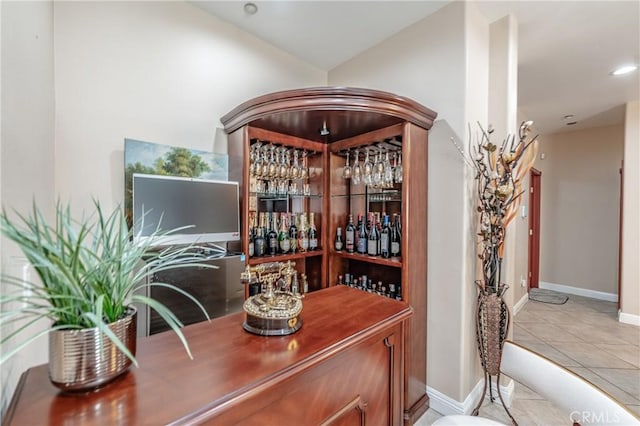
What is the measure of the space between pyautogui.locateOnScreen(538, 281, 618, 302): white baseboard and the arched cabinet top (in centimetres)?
530

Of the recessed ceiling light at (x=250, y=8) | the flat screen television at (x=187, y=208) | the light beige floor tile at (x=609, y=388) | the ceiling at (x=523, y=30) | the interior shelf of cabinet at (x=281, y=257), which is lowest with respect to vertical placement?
the light beige floor tile at (x=609, y=388)

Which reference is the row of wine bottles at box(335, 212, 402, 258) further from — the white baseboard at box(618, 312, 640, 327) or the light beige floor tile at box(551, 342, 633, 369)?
the white baseboard at box(618, 312, 640, 327)

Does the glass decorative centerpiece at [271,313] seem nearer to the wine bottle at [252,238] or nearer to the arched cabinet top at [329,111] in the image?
the wine bottle at [252,238]

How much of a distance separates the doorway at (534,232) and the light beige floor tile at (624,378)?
9.27 ft

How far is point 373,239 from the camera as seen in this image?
2.46m

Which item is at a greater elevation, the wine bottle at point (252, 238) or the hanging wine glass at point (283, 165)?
the hanging wine glass at point (283, 165)

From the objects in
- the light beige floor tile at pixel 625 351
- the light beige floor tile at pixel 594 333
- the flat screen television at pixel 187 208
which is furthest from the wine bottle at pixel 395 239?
the light beige floor tile at pixel 594 333

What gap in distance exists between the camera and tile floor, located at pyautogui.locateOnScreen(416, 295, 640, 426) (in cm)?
218

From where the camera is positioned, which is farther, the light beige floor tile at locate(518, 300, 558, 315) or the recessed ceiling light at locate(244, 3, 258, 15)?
the light beige floor tile at locate(518, 300, 558, 315)

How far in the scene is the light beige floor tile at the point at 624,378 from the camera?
243 centimetres

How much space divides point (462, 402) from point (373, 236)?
4.61 feet

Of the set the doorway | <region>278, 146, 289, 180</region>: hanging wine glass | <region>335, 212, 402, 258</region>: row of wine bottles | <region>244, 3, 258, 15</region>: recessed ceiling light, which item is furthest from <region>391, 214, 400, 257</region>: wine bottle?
the doorway

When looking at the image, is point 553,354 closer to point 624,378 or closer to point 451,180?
point 624,378

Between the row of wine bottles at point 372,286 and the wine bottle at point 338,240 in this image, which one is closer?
the row of wine bottles at point 372,286
